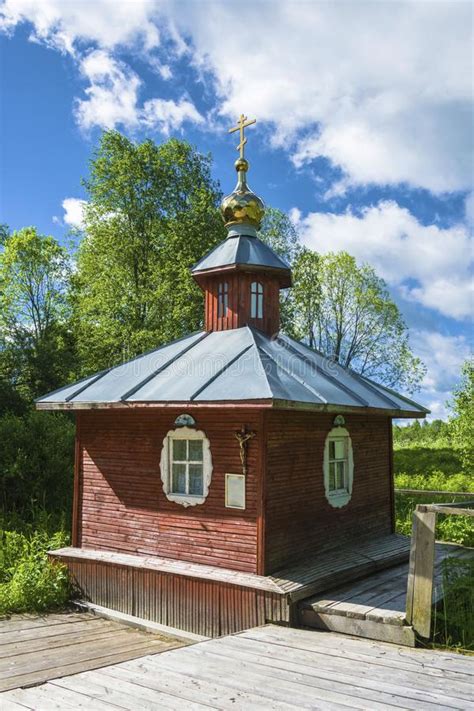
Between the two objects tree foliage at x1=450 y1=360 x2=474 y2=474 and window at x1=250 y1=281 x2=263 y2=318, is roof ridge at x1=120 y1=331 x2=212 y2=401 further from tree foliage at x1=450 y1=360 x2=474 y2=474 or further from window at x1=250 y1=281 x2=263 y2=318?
tree foliage at x1=450 y1=360 x2=474 y2=474

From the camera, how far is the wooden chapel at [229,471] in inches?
292

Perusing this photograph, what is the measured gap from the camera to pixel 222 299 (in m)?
10.4

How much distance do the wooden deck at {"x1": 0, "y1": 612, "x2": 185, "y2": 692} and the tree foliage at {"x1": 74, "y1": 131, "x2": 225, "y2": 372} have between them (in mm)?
12158

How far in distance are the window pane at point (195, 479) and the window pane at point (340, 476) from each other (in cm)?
244

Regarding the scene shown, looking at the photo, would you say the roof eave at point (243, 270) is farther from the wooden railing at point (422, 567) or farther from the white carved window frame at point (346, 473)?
the wooden railing at point (422, 567)

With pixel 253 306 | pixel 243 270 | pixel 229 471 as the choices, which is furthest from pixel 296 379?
pixel 243 270

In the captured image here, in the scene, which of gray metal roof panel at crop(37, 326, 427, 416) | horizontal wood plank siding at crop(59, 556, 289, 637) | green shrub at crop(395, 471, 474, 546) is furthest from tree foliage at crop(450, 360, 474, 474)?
horizontal wood plank siding at crop(59, 556, 289, 637)

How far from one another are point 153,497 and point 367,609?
350 centimetres

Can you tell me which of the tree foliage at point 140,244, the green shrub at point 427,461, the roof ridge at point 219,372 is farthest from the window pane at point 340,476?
the green shrub at point 427,461

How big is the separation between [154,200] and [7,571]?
1580 centimetres

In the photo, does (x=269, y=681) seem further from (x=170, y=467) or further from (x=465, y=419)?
(x=465, y=419)

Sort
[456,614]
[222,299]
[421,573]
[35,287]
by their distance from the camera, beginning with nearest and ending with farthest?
[421,573] < [456,614] < [222,299] < [35,287]

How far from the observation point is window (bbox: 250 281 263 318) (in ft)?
33.5

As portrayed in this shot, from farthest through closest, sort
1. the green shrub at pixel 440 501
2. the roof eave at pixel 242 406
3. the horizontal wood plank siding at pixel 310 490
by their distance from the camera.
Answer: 1. the green shrub at pixel 440 501
2. the horizontal wood plank siding at pixel 310 490
3. the roof eave at pixel 242 406
